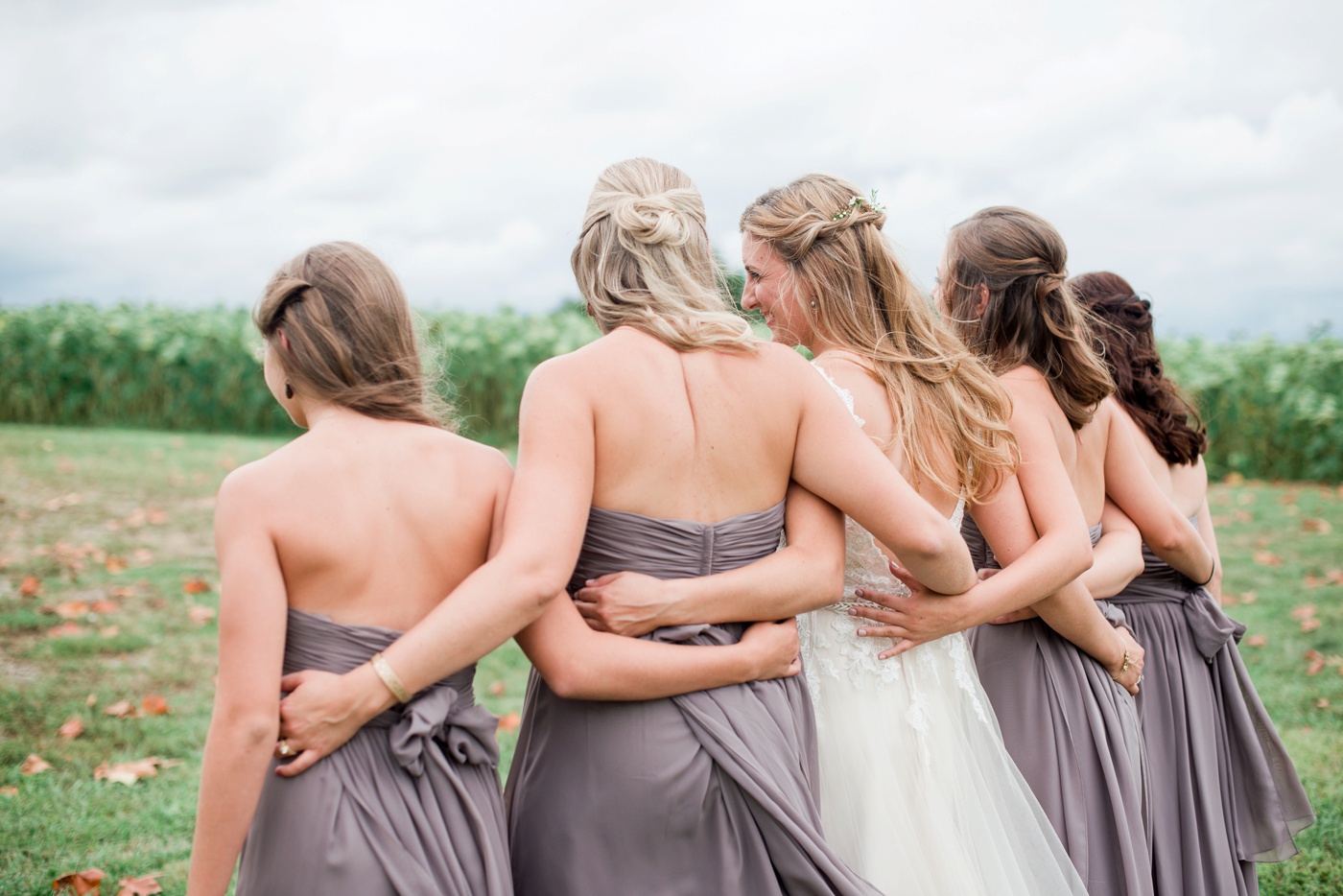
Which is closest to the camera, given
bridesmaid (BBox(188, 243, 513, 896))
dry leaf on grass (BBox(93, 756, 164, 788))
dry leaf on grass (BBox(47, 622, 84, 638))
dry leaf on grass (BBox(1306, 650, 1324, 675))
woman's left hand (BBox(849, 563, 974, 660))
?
bridesmaid (BBox(188, 243, 513, 896))

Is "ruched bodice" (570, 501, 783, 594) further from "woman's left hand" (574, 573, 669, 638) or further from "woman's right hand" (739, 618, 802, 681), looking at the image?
"woman's right hand" (739, 618, 802, 681)

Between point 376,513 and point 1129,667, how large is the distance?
2639 millimetres

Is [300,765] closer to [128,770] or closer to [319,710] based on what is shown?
[319,710]

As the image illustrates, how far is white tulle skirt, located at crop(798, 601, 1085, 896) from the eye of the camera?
286 cm

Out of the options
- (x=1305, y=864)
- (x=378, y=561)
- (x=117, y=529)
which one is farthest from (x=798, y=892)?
(x=117, y=529)

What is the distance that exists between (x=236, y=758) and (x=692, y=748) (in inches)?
39.5

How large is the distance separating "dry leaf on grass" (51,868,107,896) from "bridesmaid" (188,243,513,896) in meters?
2.36

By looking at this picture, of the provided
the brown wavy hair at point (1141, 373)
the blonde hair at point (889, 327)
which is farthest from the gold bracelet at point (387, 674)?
the brown wavy hair at point (1141, 373)

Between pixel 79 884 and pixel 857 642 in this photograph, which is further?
pixel 79 884

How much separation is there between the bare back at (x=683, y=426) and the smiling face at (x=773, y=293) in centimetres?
54

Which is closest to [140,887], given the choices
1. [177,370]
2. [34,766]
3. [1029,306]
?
[34,766]

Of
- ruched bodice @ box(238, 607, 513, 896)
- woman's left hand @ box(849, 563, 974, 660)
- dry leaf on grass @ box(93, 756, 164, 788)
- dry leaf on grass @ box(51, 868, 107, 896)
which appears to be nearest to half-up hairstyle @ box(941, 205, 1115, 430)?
woman's left hand @ box(849, 563, 974, 660)

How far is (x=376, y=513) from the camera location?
2258mm

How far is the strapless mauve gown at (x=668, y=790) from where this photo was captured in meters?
2.40
